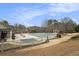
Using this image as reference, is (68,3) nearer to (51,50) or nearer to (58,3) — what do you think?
(58,3)

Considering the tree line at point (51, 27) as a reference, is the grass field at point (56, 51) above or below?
below

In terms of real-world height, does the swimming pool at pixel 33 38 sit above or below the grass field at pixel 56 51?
above

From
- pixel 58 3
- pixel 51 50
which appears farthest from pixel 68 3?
pixel 51 50


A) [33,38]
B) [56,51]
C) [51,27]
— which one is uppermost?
[51,27]

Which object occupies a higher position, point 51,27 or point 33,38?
point 51,27

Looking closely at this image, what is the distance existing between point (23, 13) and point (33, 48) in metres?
0.39

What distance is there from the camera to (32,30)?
704 cm

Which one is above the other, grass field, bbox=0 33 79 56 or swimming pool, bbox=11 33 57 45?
swimming pool, bbox=11 33 57 45

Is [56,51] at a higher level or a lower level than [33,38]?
lower

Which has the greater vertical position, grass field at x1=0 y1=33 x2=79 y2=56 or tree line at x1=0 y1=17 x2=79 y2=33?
tree line at x1=0 y1=17 x2=79 y2=33

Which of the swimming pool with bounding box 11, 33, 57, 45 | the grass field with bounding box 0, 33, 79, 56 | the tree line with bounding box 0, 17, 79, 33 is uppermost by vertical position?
the tree line with bounding box 0, 17, 79, 33

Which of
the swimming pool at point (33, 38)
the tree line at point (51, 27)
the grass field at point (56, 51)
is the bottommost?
the grass field at point (56, 51)

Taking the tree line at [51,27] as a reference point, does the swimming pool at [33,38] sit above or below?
below

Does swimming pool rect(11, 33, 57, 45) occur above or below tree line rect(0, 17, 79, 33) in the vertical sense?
below
